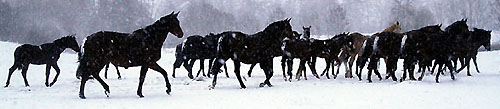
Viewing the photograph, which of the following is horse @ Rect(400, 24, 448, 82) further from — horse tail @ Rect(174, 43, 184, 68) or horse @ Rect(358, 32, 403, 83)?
horse tail @ Rect(174, 43, 184, 68)

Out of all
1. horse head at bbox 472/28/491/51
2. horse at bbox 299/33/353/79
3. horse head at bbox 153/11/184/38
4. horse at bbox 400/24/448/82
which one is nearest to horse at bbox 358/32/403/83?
horse at bbox 400/24/448/82

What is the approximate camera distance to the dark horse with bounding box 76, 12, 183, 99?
8.29 metres

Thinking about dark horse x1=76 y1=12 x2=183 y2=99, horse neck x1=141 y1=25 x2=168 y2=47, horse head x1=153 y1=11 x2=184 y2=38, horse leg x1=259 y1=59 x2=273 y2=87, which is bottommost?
horse leg x1=259 y1=59 x2=273 y2=87

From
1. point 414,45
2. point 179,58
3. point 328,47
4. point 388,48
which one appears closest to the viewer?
point 414,45

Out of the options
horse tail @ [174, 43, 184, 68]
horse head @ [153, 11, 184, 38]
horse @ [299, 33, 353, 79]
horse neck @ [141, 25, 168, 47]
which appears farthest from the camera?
horse tail @ [174, 43, 184, 68]

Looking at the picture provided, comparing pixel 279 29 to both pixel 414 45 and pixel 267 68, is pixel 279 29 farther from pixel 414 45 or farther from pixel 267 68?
pixel 414 45

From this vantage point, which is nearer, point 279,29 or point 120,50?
point 120,50

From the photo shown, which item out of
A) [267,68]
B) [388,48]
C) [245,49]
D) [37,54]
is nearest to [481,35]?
[388,48]

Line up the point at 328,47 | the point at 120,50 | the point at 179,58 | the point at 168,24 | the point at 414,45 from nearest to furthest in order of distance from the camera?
1. the point at 120,50
2. the point at 168,24
3. the point at 414,45
4. the point at 328,47
5. the point at 179,58

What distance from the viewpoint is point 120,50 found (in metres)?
8.44

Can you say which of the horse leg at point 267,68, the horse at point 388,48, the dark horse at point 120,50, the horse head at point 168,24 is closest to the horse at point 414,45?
the horse at point 388,48

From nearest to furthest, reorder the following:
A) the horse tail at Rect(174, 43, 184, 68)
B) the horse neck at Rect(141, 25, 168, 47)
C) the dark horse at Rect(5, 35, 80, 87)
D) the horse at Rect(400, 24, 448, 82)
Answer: the horse neck at Rect(141, 25, 168, 47) < the horse at Rect(400, 24, 448, 82) < the dark horse at Rect(5, 35, 80, 87) < the horse tail at Rect(174, 43, 184, 68)

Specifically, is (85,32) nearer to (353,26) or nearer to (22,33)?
(22,33)

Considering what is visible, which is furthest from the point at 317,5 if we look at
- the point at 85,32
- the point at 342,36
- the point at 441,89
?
the point at 441,89
